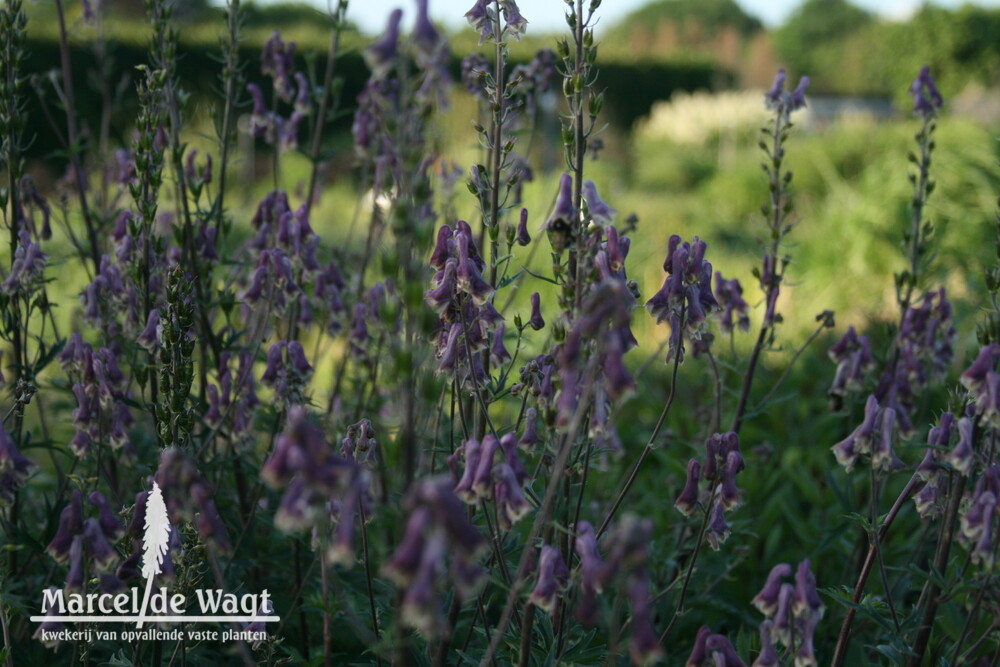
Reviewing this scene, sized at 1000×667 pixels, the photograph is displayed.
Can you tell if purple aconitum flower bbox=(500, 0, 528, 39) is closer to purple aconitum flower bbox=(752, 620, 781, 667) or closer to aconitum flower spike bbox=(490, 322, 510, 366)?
aconitum flower spike bbox=(490, 322, 510, 366)

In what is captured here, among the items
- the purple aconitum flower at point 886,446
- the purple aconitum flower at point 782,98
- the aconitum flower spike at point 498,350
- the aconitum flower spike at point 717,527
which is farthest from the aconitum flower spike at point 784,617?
the purple aconitum flower at point 782,98

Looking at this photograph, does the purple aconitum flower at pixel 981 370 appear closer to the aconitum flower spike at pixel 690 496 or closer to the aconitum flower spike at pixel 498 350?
the aconitum flower spike at pixel 690 496

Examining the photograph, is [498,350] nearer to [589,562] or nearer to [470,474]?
[470,474]

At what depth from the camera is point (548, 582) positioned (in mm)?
1878

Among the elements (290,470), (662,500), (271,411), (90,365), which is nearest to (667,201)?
(662,500)

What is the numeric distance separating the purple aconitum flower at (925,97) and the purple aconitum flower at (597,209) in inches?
87.8

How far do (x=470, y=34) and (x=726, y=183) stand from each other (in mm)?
17982

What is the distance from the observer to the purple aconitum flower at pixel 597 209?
6.76ft

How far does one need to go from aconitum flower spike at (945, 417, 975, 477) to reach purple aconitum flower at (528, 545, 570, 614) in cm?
103

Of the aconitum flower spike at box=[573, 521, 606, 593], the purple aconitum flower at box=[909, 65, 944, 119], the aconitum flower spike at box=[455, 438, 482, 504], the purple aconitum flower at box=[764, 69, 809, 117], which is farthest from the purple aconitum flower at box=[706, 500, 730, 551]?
the purple aconitum flower at box=[909, 65, 944, 119]

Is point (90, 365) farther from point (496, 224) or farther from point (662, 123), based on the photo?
point (662, 123)

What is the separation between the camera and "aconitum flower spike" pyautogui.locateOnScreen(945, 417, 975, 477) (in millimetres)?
2115

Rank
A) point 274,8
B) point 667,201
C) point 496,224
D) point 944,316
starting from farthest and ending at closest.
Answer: point 274,8 → point 667,201 → point 944,316 → point 496,224

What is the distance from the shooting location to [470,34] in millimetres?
30562
